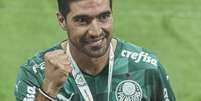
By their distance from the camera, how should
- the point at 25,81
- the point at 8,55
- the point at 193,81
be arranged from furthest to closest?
the point at 8,55 → the point at 193,81 → the point at 25,81

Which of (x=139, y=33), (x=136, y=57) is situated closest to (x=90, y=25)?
(x=136, y=57)

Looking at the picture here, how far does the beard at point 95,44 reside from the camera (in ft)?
14.7

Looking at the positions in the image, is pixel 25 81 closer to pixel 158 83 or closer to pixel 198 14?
pixel 158 83

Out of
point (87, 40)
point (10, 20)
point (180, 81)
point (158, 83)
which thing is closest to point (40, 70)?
point (87, 40)

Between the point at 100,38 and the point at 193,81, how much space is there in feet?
14.2

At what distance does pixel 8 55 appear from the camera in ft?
30.3

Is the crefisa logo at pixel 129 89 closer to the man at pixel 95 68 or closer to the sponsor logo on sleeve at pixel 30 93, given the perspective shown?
the man at pixel 95 68

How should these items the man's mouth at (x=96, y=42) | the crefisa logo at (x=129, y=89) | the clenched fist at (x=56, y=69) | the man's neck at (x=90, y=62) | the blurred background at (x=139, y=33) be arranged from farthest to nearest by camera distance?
1. the blurred background at (x=139, y=33)
2. the crefisa logo at (x=129, y=89)
3. the man's neck at (x=90, y=62)
4. the man's mouth at (x=96, y=42)
5. the clenched fist at (x=56, y=69)

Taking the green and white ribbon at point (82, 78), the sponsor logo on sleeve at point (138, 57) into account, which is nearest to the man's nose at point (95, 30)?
the green and white ribbon at point (82, 78)

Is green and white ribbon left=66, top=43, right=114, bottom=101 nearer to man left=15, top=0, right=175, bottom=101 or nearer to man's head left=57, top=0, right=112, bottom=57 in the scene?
man left=15, top=0, right=175, bottom=101

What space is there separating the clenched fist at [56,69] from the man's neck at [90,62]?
0.52m

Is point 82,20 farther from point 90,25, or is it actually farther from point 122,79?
point 122,79

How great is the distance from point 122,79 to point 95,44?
21.6 inches

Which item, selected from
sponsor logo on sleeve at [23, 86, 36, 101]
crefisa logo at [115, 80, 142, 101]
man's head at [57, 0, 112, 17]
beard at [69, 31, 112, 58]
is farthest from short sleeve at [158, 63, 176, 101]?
sponsor logo on sleeve at [23, 86, 36, 101]
